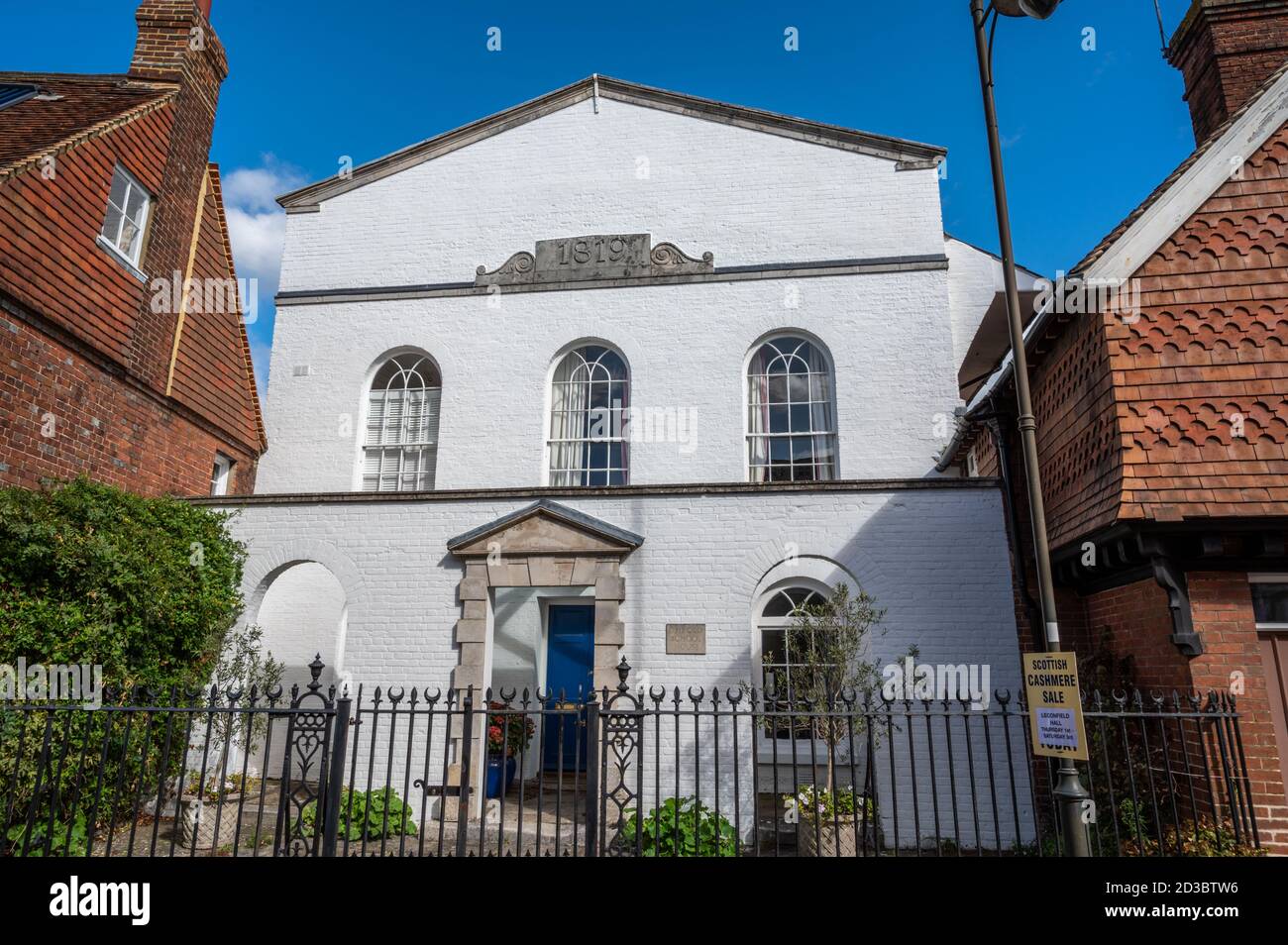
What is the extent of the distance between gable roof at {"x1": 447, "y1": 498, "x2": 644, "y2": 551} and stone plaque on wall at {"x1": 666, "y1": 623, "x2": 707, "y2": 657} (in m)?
1.20

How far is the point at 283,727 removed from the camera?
1238 centimetres

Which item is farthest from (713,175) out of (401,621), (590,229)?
(401,621)

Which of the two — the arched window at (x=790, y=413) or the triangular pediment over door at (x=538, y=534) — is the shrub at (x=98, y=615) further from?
the arched window at (x=790, y=413)

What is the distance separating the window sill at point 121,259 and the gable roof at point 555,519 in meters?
5.66

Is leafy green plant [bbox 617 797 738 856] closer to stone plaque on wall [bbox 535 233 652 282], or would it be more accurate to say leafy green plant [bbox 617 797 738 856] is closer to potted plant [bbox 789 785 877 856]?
potted plant [bbox 789 785 877 856]

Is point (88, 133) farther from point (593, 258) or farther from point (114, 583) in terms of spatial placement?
point (593, 258)

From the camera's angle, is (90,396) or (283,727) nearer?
(90,396)

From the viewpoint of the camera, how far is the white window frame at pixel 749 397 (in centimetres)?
1198

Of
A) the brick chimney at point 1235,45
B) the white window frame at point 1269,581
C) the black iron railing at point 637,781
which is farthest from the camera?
the brick chimney at point 1235,45

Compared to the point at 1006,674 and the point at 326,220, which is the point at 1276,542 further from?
the point at 326,220

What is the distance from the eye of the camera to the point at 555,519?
10.7 m

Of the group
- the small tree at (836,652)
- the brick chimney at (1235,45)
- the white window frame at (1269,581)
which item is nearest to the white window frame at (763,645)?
the small tree at (836,652)

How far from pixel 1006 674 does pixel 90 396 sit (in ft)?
38.0
